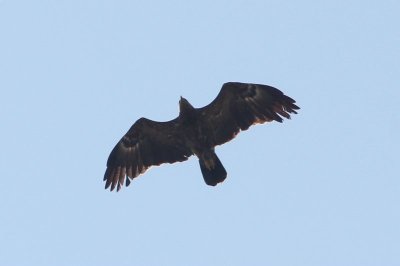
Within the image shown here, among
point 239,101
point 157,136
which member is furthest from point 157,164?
point 239,101

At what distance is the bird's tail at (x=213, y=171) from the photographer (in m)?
30.7

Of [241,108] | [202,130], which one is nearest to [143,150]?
[202,130]

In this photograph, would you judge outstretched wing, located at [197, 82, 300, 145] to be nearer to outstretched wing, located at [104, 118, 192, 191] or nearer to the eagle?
the eagle

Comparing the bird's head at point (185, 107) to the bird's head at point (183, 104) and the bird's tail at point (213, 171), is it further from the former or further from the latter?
the bird's tail at point (213, 171)

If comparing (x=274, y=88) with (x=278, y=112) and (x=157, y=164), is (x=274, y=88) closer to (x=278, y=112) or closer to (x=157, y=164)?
(x=278, y=112)

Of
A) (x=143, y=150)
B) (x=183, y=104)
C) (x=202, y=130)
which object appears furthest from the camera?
(x=143, y=150)

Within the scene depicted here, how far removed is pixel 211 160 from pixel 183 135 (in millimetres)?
1078

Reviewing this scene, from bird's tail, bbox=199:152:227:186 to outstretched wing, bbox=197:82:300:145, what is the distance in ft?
1.68

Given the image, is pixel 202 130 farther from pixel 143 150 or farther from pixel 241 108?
pixel 143 150

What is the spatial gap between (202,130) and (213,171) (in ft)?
3.62

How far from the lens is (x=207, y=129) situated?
31234 mm

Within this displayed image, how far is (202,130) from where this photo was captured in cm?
3120

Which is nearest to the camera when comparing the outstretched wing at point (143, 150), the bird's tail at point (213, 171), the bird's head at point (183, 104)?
the bird's tail at point (213, 171)

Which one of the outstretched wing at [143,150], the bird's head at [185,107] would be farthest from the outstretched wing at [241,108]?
the outstretched wing at [143,150]
